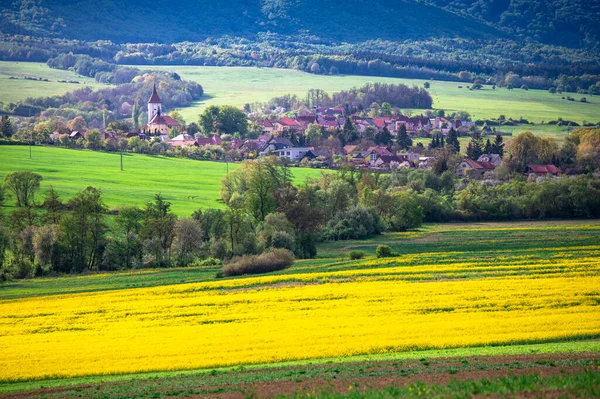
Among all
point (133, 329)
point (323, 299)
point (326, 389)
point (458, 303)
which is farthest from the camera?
point (323, 299)

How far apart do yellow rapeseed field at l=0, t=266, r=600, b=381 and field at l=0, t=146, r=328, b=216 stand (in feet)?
104

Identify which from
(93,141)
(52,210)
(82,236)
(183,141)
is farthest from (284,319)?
(183,141)

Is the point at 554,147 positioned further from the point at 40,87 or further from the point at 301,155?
the point at 40,87

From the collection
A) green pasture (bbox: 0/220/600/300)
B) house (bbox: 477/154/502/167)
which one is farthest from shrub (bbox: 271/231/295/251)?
house (bbox: 477/154/502/167)

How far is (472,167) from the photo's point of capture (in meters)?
105

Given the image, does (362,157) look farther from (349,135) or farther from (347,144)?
(349,135)

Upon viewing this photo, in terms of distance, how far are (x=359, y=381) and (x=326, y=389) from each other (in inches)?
60.1

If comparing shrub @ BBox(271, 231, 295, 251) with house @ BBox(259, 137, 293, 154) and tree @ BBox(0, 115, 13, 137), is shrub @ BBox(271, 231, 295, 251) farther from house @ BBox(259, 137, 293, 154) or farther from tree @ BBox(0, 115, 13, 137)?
tree @ BBox(0, 115, 13, 137)

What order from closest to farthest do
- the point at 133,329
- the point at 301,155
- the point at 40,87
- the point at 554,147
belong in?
the point at 133,329 < the point at 554,147 < the point at 301,155 < the point at 40,87

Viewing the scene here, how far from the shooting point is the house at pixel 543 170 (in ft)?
333

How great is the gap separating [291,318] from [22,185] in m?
42.8

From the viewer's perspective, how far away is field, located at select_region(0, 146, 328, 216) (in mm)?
83188

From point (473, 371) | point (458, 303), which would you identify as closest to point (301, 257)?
point (458, 303)

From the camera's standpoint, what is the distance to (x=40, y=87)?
609 ft
